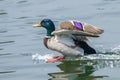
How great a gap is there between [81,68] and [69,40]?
97cm

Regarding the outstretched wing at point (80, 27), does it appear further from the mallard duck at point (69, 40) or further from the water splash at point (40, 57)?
the water splash at point (40, 57)

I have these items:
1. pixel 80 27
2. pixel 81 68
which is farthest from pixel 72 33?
pixel 81 68

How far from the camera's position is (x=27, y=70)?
39.8ft

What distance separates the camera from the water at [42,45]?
11.7 meters

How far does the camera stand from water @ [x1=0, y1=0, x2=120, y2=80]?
459 inches

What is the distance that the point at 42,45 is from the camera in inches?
555

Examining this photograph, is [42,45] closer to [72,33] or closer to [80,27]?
[72,33]

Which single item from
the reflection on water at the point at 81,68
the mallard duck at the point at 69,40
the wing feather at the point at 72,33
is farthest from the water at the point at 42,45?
the wing feather at the point at 72,33

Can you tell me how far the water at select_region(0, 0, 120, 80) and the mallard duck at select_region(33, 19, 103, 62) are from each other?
20 centimetres

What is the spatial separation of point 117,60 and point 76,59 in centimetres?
90

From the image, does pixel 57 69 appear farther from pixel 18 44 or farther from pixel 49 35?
pixel 18 44

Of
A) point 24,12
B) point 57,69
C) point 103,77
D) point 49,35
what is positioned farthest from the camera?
point 24,12

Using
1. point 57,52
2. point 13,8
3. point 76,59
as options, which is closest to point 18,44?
point 57,52

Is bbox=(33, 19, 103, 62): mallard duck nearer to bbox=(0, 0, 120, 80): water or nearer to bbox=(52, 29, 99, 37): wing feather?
bbox=(52, 29, 99, 37): wing feather
